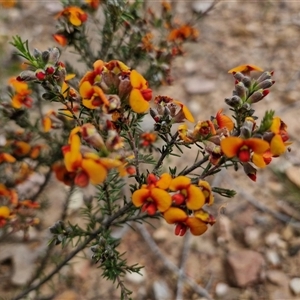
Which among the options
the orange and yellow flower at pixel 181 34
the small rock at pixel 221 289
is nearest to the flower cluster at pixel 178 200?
the orange and yellow flower at pixel 181 34

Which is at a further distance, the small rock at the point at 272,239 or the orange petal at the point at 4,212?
the small rock at the point at 272,239

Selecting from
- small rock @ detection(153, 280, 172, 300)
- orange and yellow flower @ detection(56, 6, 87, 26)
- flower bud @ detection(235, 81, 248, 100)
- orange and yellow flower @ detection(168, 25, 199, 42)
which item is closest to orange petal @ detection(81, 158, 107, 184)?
flower bud @ detection(235, 81, 248, 100)

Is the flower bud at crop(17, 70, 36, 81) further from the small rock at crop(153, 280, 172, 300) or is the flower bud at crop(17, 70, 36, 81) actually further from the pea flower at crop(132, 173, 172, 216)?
the small rock at crop(153, 280, 172, 300)

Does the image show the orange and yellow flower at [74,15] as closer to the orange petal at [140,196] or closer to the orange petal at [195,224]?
the orange petal at [140,196]

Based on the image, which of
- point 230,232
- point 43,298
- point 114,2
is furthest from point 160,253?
point 114,2

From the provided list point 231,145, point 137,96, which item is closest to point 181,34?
point 137,96

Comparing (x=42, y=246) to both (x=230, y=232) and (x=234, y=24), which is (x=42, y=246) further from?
(x=234, y=24)
